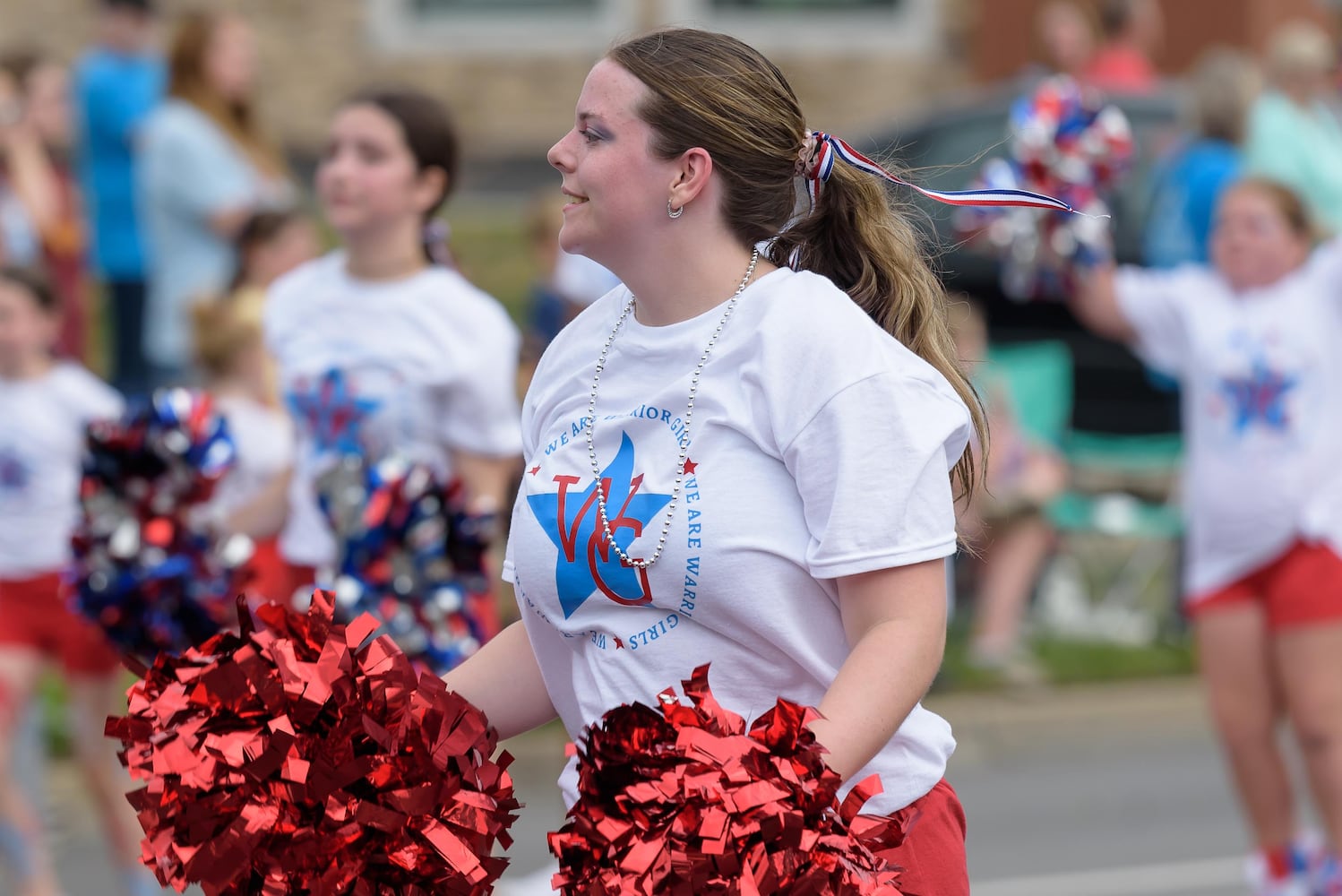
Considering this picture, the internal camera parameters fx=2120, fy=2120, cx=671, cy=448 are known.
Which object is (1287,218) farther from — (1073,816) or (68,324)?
(68,324)

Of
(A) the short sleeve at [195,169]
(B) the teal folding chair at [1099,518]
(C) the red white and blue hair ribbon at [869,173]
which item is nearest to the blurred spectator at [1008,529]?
(B) the teal folding chair at [1099,518]

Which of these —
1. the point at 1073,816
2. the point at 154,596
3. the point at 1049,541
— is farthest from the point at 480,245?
the point at 154,596

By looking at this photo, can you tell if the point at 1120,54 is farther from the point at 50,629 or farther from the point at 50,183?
the point at 50,629

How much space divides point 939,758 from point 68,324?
8.27 meters

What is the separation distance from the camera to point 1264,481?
5711mm

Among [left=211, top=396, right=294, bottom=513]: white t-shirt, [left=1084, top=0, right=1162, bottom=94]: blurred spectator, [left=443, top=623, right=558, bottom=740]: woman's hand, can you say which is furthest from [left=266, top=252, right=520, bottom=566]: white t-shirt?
[left=1084, top=0, right=1162, bottom=94]: blurred spectator

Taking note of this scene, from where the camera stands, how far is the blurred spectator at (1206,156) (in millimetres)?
7918

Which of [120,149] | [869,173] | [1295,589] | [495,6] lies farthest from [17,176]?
[495,6]

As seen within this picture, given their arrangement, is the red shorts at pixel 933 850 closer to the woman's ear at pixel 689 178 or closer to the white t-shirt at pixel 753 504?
the white t-shirt at pixel 753 504

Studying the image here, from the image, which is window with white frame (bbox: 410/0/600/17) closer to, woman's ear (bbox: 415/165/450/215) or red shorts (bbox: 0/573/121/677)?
red shorts (bbox: 0/573/121/677)

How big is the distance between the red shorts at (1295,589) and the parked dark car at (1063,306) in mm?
4524

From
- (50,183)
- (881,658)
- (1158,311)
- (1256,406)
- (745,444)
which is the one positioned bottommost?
(881,658)

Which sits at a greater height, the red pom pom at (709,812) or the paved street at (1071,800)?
the paved street at (1071,800)

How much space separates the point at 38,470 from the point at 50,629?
1.55 ft
